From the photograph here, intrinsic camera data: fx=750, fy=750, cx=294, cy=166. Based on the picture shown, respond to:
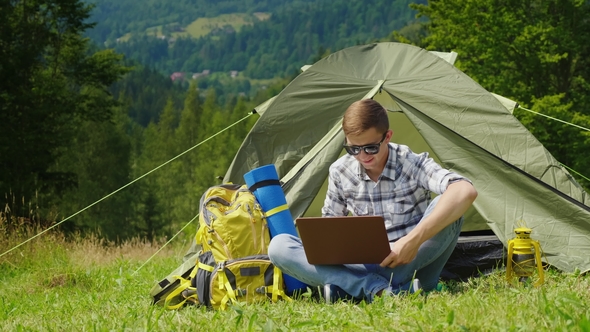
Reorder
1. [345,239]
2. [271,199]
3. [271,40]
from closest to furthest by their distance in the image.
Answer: [345,239], [271,199], [271,40]

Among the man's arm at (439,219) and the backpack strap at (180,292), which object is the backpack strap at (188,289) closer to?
the backpack strap at (180,292)

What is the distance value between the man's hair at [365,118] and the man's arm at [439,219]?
422 millimetres

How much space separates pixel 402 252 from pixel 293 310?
20.7 inches

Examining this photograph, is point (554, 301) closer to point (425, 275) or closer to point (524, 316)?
point (524, 316)

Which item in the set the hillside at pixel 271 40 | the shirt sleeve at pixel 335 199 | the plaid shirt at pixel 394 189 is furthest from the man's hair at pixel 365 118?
the hillside at pixel 271 40

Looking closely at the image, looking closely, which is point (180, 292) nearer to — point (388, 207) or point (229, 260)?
point (229, 260)

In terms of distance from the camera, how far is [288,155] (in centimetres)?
514

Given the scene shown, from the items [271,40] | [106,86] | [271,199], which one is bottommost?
[271,40]

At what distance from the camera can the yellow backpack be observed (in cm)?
373

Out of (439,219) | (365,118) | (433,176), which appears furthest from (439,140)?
(439,219)

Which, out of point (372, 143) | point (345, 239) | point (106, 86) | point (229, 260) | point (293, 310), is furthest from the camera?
point (106, 86)

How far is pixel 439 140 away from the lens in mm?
4758

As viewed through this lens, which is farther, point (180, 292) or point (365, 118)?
point (180, 292)

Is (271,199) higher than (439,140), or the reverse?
(439,140)
